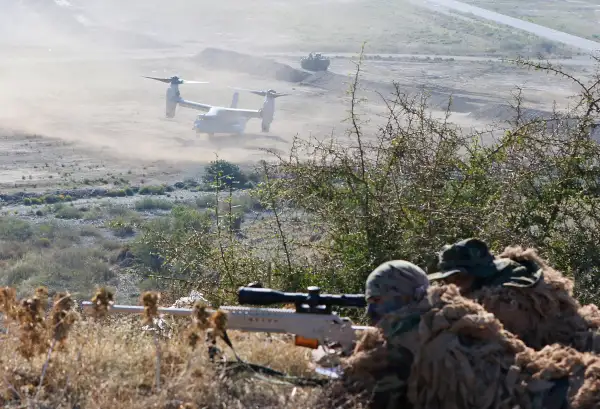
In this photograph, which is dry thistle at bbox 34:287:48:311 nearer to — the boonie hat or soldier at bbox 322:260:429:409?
soldier at bbox 322:260:429:409

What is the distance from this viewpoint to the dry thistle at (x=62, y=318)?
180 inches

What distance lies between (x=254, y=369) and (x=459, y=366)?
1.17m

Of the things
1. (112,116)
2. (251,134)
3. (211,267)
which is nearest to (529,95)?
(251,134)

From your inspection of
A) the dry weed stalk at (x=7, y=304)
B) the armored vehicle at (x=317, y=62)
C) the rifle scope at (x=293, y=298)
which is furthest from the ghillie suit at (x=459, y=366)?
the armored vehicle at (x=317, y=62)

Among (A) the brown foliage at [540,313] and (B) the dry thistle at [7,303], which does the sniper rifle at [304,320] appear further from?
(A) the brown foliage at [540,313]

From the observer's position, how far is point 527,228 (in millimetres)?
9211

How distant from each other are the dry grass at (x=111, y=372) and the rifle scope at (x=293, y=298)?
384mm

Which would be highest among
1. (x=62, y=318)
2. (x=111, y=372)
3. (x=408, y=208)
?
(x=62, y=318)

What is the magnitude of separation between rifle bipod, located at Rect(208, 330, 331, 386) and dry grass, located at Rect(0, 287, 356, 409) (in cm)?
5

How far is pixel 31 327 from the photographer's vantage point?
4801 mm

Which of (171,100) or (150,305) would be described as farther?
(171,100)

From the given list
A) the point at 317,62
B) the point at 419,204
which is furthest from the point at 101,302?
the point at 317,62

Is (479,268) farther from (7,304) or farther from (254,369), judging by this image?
(7,304)

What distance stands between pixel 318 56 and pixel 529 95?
17.3m
